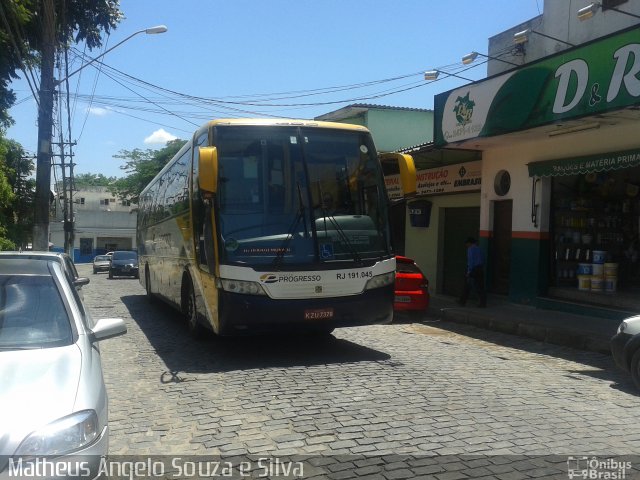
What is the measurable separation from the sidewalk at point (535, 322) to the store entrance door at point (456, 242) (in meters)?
1.99

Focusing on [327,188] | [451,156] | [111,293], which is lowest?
[111,293]

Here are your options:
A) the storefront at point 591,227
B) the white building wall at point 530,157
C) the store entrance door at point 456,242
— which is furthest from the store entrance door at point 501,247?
the storefront at point 591,227

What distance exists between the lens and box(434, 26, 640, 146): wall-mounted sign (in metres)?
9.72

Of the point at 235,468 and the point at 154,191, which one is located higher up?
the point at 154,191

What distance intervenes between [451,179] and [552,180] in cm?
392

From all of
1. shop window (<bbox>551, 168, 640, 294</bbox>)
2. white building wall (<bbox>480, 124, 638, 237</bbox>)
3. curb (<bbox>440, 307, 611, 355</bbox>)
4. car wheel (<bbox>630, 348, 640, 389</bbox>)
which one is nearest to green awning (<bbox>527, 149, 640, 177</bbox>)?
white building wall (<bbox>480, 124, 638, 237</bbox>)

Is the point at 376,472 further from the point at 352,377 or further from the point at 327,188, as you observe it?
the point at 327,188

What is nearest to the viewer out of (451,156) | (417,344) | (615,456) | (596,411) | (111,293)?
(615,456)

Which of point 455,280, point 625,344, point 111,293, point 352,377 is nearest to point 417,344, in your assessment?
point 352,377

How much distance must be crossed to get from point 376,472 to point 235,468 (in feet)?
3.36

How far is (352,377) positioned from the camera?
725 cm

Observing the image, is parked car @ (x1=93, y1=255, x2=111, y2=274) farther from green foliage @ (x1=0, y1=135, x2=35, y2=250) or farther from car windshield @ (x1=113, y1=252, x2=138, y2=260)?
green foliage @ (x1=0, y1=135, x2=35, y2=250)

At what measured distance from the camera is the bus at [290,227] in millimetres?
7730

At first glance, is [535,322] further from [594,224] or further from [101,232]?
[101,232]
